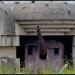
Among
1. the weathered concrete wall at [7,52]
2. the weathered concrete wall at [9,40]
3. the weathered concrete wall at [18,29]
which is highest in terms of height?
the weathered concrete wall at [18,29]

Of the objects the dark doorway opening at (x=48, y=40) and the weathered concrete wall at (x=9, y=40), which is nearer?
the weathered concrete wall at (x=9, y=40)

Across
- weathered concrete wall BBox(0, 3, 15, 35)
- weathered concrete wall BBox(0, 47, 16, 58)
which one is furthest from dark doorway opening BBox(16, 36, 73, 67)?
→ weathered concrete wall BBox(0, 3, 15, 35)

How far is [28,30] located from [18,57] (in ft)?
2.29

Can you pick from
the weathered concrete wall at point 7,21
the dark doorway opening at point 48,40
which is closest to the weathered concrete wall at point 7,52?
the dark doorway opening at point 48,40

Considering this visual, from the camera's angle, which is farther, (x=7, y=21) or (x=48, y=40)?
(x=48, y=40)

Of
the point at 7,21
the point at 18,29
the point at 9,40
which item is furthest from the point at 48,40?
the point at 7,21

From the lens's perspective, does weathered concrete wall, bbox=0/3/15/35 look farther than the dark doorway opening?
No

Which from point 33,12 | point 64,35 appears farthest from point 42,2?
point 64,35

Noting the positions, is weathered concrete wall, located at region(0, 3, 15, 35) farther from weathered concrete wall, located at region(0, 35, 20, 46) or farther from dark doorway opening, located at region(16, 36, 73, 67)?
dark doorway opening, located at region(16, 36, 73, 67)

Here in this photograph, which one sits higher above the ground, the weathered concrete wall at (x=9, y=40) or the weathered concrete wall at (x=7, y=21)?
the weathered concrete wall at (x=7, y=21)

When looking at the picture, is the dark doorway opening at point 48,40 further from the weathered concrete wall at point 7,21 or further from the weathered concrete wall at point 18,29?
the weathered concrete wall at point 7,21

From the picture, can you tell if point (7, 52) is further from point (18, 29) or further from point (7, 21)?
point (7, 21)

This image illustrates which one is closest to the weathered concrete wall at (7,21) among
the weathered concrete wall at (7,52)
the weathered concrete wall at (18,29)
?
the weathered concrete wall at (18,29)

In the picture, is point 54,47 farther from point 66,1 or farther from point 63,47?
point 66,1
